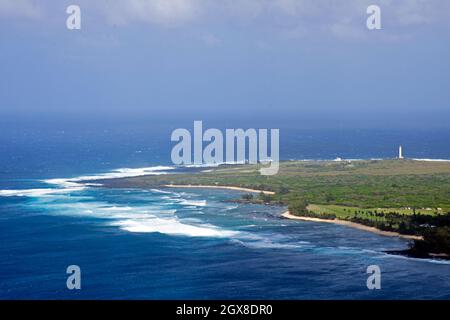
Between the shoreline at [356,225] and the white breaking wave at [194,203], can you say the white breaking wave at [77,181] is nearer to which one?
the white breaking wave at [194,203]

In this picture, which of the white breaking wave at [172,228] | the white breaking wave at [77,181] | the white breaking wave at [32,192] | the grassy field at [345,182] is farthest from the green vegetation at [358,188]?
the white breaking wave at [172,228]

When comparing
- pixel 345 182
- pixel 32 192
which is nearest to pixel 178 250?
pixel 32 192

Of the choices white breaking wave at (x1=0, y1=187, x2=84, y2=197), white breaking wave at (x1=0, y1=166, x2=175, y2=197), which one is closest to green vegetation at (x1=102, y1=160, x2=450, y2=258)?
white breaking wave at (x1=0, y1=166, x2=175, y2=197)

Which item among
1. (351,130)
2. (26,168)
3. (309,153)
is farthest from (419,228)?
(351,130)

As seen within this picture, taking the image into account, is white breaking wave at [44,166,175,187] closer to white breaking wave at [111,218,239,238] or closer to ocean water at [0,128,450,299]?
ocean water at [0,128,450,299]

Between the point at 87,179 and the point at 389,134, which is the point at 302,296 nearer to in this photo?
the point at 87,179

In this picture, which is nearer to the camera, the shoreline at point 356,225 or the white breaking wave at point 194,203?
the shoreline at point 356,225
